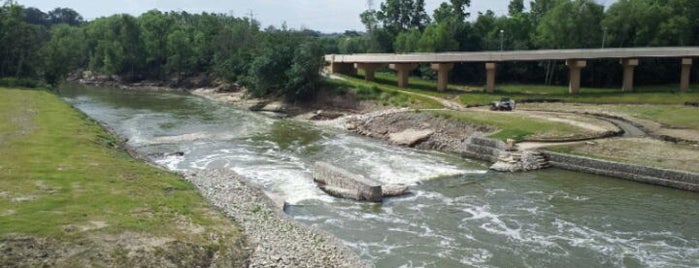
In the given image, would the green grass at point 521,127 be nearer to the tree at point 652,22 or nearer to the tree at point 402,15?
the tree at point 652,22

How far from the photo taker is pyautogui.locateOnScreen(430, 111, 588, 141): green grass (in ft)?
141

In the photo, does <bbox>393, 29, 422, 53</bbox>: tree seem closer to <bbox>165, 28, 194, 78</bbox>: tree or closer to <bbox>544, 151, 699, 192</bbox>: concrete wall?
<bbox>165, 28, 194, 78</bbox>: tree

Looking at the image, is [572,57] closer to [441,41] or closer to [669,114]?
[669,114]

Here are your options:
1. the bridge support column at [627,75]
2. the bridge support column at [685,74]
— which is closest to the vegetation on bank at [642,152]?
the bridge support column at [627,75]

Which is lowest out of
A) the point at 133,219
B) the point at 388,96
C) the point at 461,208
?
the point at 461,208

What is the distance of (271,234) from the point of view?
22.9m

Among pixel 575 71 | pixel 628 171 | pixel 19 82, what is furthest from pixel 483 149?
pixel 19 82

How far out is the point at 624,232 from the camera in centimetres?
2575

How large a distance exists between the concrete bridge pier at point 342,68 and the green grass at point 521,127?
35.4 meters

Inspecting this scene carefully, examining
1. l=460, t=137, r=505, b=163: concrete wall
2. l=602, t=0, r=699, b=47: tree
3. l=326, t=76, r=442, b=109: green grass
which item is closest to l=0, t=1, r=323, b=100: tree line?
l=326, t=76, r=442, b=109: green grass

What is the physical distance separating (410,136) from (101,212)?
2913cm

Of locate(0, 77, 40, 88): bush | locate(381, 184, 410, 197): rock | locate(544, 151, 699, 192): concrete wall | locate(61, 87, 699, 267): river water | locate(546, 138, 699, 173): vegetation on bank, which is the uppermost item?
locate(0, 77, 40, 88): bush

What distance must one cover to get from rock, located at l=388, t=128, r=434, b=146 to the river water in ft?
3.95

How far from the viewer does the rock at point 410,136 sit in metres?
46.4
